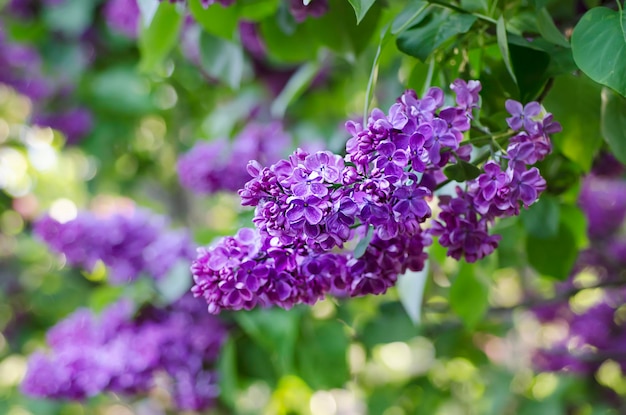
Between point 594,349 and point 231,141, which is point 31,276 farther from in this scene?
point 594,349

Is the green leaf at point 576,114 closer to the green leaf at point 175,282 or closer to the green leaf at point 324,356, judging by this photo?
the green leaf at point 324,356

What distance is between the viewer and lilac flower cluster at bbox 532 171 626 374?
1.61 meters

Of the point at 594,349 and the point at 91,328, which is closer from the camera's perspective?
the point at 91,328

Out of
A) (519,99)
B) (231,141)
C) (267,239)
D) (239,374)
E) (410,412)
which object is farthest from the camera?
(410,412)

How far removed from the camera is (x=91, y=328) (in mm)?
1441

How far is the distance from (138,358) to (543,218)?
74 centimetres

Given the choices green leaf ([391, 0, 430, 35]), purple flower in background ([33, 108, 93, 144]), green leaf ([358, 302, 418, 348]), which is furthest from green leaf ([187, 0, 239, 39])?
purple flower in background ([33, 108, 93, 144])

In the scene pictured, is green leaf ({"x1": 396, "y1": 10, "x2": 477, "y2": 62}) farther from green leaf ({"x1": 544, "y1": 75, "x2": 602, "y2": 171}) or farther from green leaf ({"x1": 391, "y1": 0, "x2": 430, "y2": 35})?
green leaf ({"x1": 544, "y1": 75, "x2": 602, "y2": 171})

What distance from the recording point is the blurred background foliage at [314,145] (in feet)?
2.33

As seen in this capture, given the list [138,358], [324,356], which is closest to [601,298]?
[324,356]

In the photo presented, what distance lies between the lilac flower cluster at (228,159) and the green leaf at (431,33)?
0.83 m

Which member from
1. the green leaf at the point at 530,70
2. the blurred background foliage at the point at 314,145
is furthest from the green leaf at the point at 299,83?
the green leaf at the point at 530,70

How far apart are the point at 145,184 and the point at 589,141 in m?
1.89

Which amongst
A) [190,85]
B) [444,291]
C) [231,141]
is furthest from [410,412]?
[190,85]
